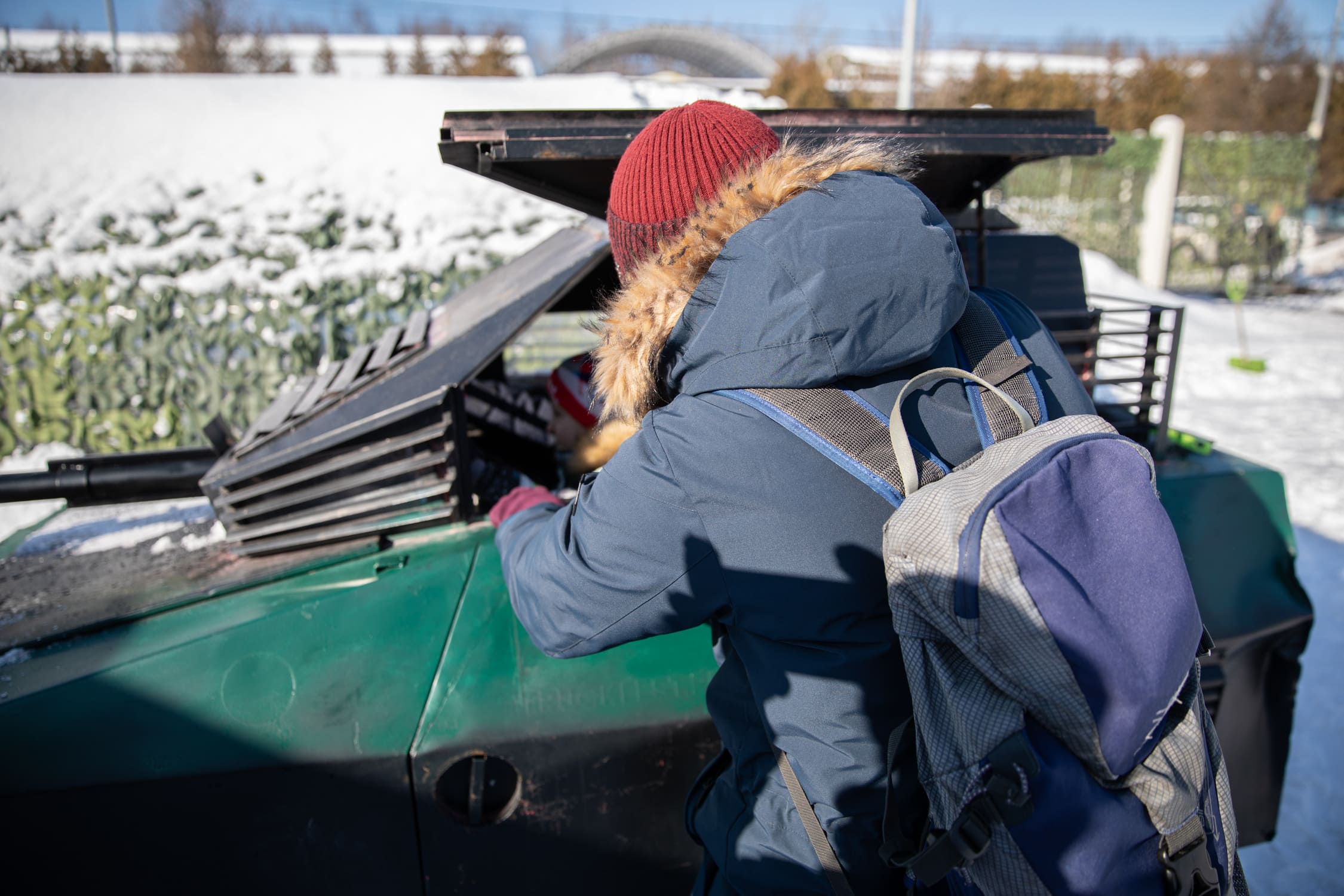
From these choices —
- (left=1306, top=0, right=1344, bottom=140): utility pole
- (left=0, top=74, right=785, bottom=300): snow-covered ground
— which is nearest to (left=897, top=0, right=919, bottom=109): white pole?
(left=0, top=74, right=785, bottom=300): snow-covered ground

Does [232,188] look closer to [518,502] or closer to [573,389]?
[573,389]

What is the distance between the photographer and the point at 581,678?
159 cm

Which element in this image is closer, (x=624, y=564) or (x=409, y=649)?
(x=624, y=564)

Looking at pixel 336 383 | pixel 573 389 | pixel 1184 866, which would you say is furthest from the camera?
pixel 573 389

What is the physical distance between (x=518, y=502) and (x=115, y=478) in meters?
1.32

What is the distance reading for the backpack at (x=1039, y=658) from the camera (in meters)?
0.87

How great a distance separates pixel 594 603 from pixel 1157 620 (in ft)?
2.28

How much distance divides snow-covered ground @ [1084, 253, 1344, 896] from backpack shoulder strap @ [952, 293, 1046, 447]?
7.21ft

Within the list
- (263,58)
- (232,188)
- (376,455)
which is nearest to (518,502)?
(376,455)

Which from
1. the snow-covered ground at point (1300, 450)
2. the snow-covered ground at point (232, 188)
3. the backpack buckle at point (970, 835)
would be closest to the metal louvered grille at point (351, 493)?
the backpack buckle at point (970, 835)

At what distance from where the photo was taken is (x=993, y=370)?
114cm

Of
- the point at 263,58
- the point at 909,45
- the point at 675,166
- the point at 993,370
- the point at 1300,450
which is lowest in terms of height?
the point at 1300,450

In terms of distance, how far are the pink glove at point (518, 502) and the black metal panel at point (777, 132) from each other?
28.0 inches

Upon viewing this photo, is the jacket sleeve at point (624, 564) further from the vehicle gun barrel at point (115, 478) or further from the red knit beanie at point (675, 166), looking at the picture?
the vehicle gun barrel at point (115, 478)
